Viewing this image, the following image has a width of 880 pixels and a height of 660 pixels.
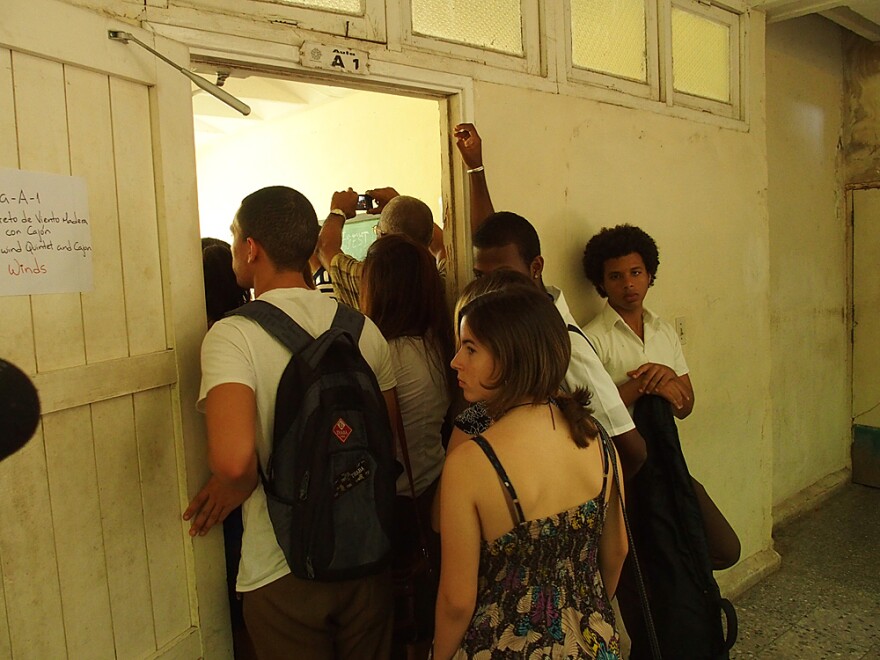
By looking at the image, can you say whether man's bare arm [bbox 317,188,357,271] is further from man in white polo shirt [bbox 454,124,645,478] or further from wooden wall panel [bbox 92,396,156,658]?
wooden wall panel [bbox 92,396,156,658]

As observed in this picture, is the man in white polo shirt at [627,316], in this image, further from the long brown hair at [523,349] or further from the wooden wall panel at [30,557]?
the wooden wall panel at [30,557]

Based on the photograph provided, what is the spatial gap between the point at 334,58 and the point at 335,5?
0.54ft

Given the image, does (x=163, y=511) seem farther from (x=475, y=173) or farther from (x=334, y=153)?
(x=334, y=153)

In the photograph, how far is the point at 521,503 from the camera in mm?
1301

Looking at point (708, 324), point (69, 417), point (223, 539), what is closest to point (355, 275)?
point (223, 539)

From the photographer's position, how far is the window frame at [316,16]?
1625 mm

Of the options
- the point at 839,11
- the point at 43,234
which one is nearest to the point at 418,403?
the point at 43,234

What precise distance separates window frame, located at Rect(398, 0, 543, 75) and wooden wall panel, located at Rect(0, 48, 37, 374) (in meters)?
1.10

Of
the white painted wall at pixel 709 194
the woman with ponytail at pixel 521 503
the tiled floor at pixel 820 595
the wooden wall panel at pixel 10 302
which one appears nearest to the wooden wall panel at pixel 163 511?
the wooden wall panel at pixel 10 302

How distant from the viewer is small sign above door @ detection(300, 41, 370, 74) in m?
1.76

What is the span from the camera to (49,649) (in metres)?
1.32

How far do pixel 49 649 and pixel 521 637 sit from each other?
0.92 m

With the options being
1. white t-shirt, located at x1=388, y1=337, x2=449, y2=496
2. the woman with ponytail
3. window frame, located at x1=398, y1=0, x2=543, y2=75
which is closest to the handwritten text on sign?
the woman with ponytail

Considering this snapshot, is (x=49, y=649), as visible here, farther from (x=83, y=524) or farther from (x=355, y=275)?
(x=355, y=275)
